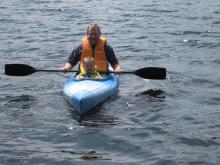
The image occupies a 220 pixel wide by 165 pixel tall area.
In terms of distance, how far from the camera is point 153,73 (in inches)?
398

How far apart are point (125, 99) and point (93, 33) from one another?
1367 mm

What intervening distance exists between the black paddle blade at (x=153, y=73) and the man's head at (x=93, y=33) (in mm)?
1014

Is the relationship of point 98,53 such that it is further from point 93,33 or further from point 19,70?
point 19,70

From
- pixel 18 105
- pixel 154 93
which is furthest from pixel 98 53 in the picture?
pixel 18 105

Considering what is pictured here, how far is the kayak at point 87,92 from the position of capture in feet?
28.5

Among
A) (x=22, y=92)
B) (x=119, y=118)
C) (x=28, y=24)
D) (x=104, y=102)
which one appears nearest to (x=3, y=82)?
(x=22, y=92)

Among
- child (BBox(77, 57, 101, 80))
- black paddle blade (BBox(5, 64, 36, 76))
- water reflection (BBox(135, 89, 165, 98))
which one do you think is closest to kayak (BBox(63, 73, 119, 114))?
child (BBox(77, 57, 101, 80))

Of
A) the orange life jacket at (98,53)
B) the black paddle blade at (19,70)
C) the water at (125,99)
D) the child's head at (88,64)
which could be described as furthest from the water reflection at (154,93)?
the black paddle blade at (19,70)

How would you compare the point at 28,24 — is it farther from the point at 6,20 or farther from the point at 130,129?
the point at 130,129

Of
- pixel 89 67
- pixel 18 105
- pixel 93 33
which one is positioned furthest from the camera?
pixel 93 33

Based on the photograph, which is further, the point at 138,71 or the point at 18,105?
the point at 138,71

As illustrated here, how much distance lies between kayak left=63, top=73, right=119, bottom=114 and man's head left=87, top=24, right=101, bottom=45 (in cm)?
77

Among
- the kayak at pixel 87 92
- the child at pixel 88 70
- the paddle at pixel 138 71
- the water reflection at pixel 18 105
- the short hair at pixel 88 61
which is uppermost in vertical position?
the short hair at pixel 88 61

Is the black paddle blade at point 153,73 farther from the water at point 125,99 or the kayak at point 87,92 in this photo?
the kayak at point 87,92
